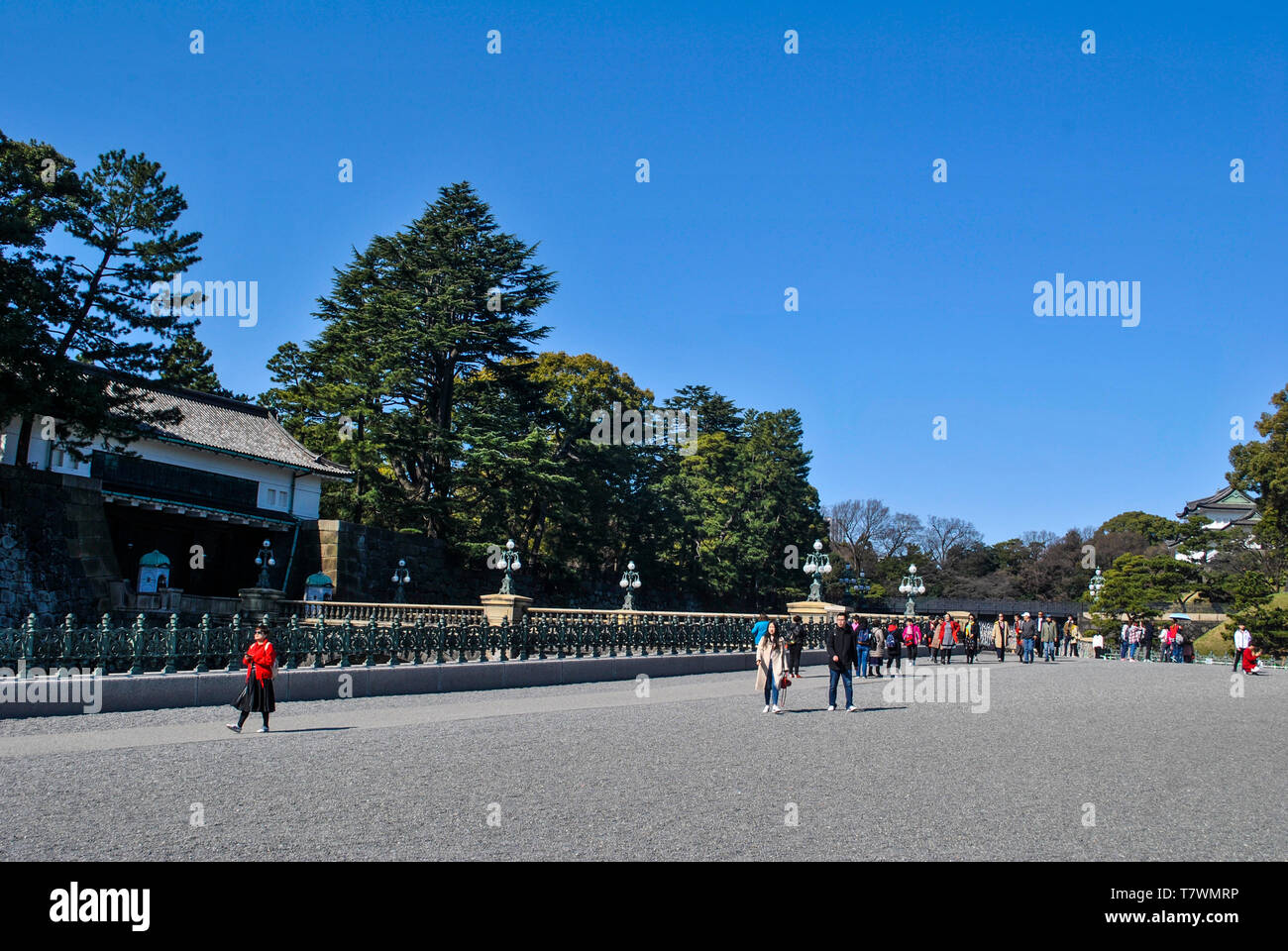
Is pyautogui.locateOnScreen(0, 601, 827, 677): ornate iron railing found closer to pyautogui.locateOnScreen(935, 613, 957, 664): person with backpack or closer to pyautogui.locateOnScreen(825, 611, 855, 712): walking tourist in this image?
pyautogui.locateOnScreen(825, 611, 855, 712): walking tourist

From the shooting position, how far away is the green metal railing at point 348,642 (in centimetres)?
1476

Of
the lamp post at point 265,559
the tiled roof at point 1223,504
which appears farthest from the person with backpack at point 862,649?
the tiled roof at point 1223,504

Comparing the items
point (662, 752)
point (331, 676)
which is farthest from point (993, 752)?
point (331, 676)

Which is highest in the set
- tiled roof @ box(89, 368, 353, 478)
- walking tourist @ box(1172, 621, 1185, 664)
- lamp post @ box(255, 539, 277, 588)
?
tiled roof @ box(89, 368, 353, 478)

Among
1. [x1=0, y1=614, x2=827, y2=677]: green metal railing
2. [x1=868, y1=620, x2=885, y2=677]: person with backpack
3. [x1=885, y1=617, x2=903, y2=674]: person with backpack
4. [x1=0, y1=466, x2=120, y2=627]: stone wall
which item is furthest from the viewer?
[x1=0, y1=466, x2=120, y2=627]: stone wall

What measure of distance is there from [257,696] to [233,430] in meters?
33.5

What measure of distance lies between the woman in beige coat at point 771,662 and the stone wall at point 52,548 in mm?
21670

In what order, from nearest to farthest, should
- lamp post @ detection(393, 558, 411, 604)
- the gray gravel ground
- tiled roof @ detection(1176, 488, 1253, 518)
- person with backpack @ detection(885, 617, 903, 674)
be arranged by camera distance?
the gray gravel ground
person with backpack @ detection(885, 617, 903, 674)
lamp post @ detection(393, 558, 411, 604)
tiled roof @ detection(1176, 488, 1253, 518)

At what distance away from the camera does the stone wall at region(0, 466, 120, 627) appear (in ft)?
90.4

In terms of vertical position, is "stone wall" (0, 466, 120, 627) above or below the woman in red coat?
above

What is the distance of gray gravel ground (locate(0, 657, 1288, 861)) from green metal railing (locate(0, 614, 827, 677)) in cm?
184

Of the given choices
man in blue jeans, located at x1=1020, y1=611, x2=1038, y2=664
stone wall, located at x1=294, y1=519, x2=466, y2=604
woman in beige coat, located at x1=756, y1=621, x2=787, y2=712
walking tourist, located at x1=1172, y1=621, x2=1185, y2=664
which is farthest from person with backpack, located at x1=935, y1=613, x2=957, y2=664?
stone wall, located at x1=294, y1=519, x2=466, y2=604

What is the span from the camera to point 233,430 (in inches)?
1683
